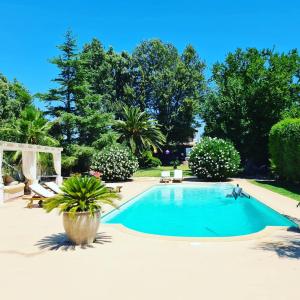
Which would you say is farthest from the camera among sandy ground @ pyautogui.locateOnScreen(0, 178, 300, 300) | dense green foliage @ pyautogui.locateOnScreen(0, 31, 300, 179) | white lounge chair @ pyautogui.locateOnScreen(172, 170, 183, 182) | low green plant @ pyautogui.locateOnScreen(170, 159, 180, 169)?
low green plant @ pyautogui.locateOnScreen(170, 159, 180, 169)

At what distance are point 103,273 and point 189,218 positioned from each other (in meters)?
8.23

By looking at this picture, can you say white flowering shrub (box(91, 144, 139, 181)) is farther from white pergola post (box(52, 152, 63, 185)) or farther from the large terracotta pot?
the large terracotta pot

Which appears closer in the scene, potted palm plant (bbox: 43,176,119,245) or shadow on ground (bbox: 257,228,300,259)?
shadow on ground (bbox: 257,228,300,259)

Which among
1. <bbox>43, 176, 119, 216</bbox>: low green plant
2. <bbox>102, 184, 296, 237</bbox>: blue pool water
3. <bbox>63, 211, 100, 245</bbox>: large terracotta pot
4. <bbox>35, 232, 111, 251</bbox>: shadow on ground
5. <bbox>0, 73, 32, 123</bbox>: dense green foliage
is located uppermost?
<bbox>0, 73, 32, 123</bbox>: dense green foliage

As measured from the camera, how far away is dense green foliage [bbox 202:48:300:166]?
94.9ft

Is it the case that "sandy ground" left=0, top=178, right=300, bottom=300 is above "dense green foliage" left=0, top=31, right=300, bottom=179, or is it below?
below

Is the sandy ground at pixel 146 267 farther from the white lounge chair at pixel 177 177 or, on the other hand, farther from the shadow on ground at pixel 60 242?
the white lounge chair at pixel 177 177

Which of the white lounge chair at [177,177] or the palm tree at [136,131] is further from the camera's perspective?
the palm tree at [136,131]

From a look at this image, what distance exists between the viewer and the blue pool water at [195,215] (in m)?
11.1

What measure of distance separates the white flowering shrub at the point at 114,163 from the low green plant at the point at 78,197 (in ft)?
60.7

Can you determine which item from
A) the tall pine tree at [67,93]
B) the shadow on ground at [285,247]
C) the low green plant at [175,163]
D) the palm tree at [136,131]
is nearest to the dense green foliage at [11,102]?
the tall pine tree at [67,93]

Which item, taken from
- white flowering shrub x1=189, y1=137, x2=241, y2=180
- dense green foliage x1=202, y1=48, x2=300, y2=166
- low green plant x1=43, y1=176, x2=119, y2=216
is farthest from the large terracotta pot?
dense green foliage x1=202, y1=48, x2=300, y2=166

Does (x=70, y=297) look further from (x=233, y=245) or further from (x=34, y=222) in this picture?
(x=34, y=222)

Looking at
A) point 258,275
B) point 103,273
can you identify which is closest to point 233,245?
point 258,275
